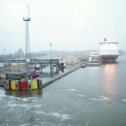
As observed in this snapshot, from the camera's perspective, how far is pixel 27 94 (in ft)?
98.2

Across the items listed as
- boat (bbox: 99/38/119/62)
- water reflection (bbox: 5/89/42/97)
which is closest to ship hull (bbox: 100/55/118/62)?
boat (bbox: 99/38/119/62)

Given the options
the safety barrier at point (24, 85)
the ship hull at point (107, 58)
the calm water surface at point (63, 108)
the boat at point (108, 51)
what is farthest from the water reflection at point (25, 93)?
the boat at point (108, 51)

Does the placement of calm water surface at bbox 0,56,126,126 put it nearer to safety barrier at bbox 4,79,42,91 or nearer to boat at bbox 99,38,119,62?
safety barrier at bbox 4,79,42,91

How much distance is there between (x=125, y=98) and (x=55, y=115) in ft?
30.9

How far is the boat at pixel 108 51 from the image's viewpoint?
97.4 meters

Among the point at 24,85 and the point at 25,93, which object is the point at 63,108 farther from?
the point at 24,85

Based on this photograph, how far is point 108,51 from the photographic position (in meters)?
98.1

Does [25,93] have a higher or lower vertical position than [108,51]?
lower

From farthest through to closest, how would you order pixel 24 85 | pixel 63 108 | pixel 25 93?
pixel 24 85, pixel 25 93, pixel 63 108

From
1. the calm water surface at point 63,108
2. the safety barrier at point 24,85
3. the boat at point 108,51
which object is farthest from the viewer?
the boat at point 108,51

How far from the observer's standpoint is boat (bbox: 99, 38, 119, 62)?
→ 9744 centimetres

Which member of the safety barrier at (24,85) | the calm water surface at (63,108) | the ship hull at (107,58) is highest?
the ship hull at (107,58)

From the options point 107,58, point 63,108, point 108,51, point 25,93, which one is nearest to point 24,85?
point 25,93

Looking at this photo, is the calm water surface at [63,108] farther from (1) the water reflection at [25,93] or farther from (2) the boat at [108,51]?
(2) the boat at [108,51]
